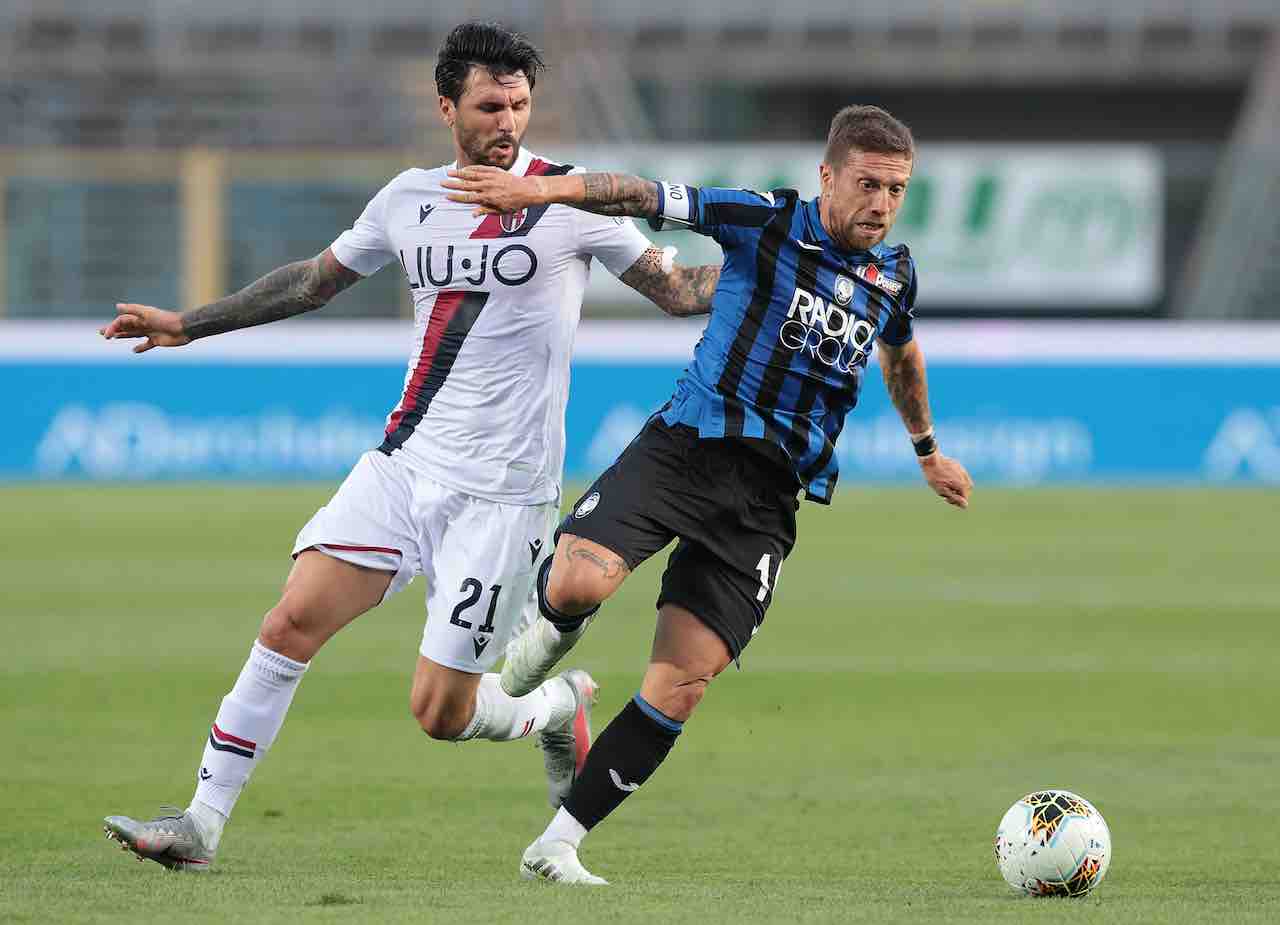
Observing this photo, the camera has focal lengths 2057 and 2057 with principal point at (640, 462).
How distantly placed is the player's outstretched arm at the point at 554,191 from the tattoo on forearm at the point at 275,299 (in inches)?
40.6

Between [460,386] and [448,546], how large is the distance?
464mm

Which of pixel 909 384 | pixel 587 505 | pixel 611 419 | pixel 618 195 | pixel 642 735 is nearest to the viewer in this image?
pixel 618 195

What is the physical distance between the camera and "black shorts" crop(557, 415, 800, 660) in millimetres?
5477

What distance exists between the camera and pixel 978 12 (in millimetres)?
28219

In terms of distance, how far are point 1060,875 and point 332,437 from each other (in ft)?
47.6

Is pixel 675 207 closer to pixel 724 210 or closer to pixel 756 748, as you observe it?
pixel 724 210

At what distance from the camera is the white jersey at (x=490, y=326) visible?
5898 millimetres

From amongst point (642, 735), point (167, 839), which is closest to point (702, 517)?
point (642, 735)

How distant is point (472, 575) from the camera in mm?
5832

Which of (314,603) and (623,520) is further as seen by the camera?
(314,603)

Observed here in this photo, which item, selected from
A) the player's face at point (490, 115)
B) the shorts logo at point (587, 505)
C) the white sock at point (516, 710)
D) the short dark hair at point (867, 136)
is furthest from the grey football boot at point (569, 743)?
the short dark hair at point (867, 136)

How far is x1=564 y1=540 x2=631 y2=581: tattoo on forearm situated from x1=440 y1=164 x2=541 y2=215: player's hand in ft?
3.13

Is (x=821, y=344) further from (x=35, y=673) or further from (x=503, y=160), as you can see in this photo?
(x=35, y=673)

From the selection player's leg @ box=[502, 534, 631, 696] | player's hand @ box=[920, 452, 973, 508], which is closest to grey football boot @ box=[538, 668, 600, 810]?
player's leg @ box=[502, 534, 631, 696]
